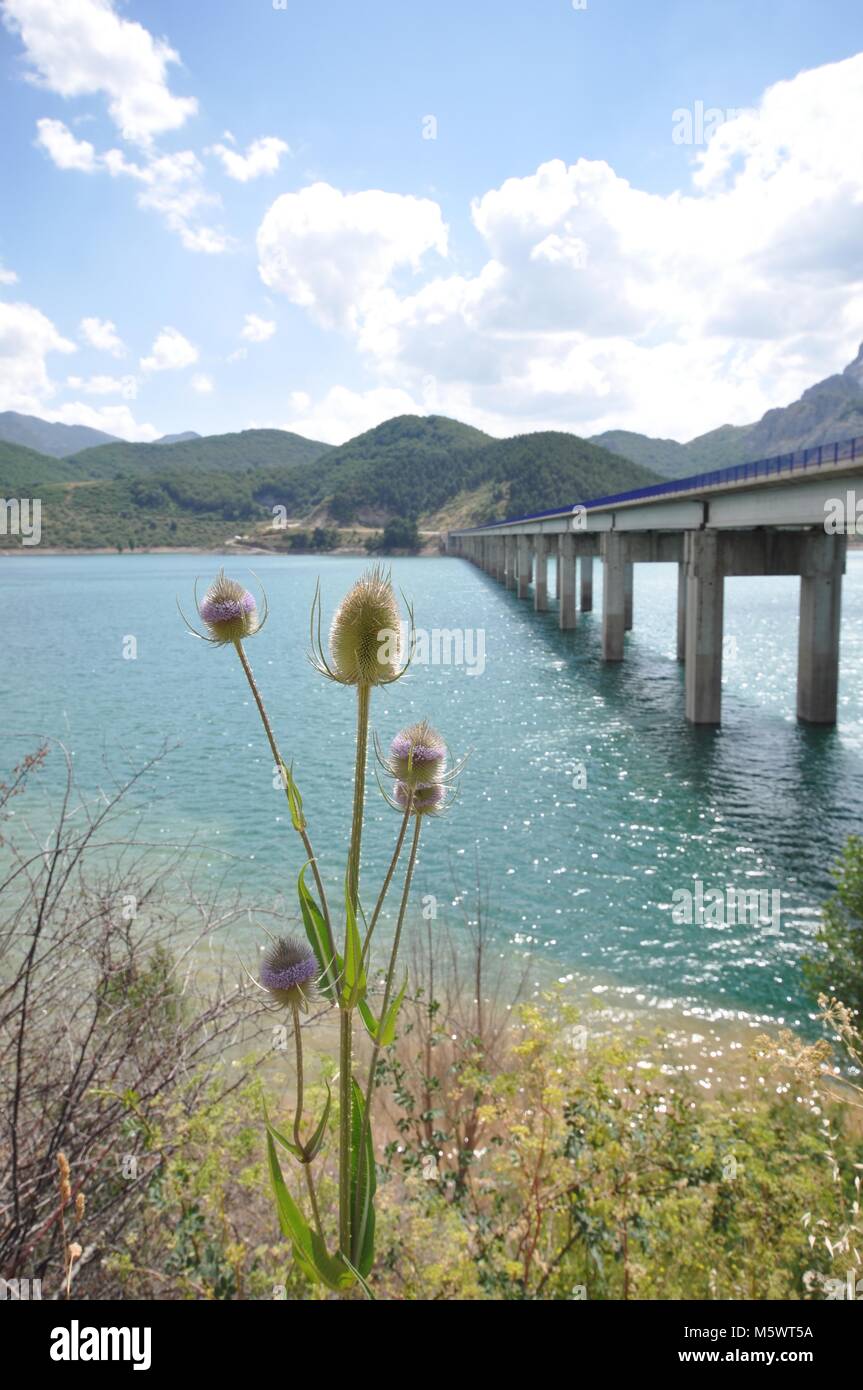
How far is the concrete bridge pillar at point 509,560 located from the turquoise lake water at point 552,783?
52.5m

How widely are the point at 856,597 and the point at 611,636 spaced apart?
5349cm

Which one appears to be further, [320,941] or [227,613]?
[227,613]

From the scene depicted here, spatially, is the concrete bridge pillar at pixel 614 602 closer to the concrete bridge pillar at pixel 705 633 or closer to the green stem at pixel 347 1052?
the concrete bridge pillar at pixel 705 633

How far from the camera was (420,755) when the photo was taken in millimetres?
2641

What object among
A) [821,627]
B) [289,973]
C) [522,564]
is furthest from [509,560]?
[289,973]

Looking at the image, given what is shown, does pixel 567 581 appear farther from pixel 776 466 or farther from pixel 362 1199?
pixel 362 1199

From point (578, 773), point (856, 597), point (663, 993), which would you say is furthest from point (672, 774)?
point (856, 597)

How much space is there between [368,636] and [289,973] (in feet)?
3.39

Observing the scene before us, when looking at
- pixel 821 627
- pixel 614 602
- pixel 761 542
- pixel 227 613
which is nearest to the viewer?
pixel 227 613

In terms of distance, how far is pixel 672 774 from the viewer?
1052 inches

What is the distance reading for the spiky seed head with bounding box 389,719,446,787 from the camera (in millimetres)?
2619

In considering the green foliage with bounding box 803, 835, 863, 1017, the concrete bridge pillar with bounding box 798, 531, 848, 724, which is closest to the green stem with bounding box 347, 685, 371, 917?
the green foliage with bounding box 803, 835, 863, 1017

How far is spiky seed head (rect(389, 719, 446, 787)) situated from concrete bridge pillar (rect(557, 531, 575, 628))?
60422 millimetres

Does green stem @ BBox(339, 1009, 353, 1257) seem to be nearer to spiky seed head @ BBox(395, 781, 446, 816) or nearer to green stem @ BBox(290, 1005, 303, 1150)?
green stem @ BBox(290, 1005, 303, 1150)
